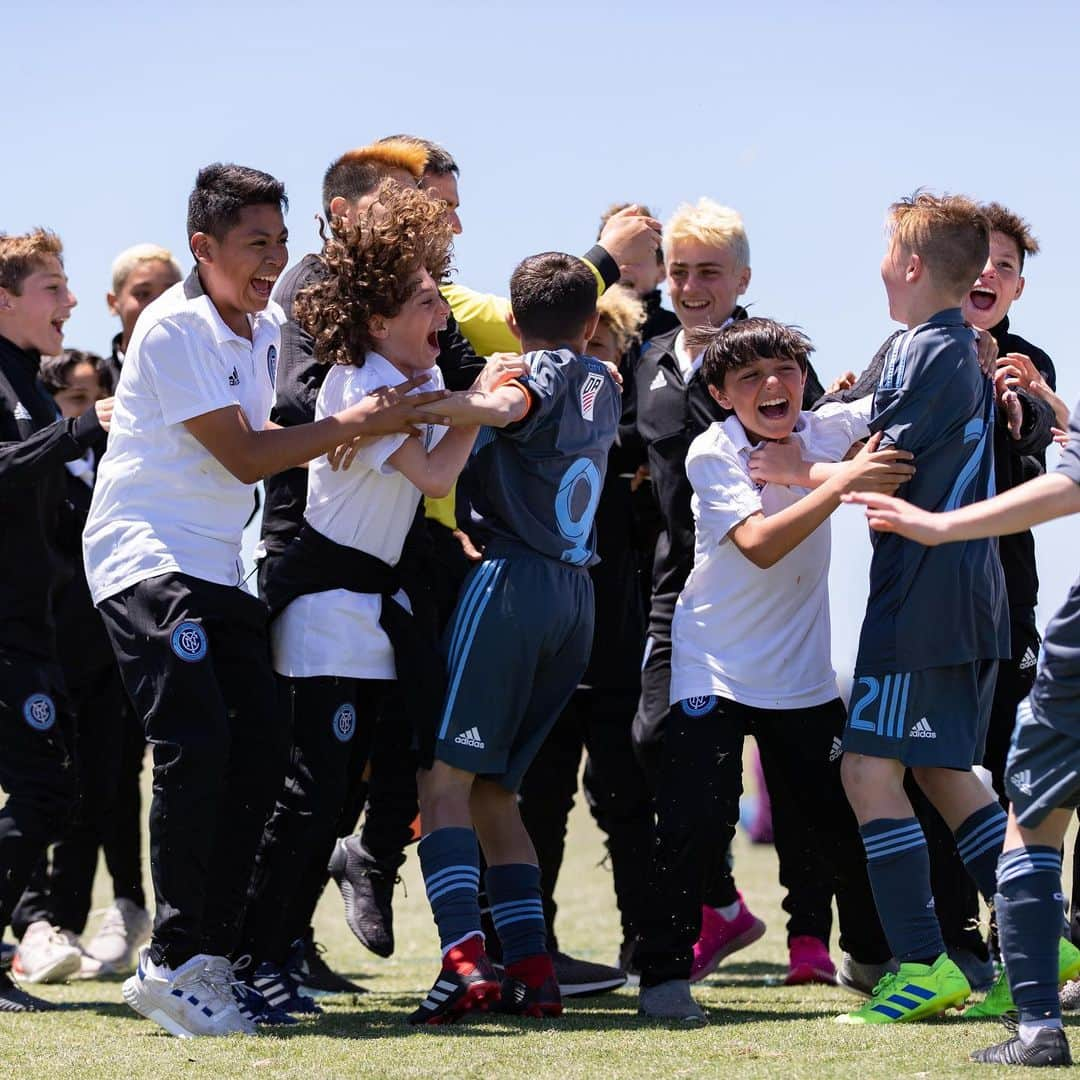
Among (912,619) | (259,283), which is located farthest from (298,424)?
(912,619)

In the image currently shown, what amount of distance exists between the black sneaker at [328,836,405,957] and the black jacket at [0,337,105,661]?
134cm

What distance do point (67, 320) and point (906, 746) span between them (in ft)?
11.9

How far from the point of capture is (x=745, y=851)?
15.0m

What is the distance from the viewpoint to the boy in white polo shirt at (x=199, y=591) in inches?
187

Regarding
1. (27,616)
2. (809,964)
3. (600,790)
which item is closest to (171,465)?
(27,616)

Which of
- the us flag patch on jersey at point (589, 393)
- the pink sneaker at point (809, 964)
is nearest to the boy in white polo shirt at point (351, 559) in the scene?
the us flag patch on jersey at point (589, 393)

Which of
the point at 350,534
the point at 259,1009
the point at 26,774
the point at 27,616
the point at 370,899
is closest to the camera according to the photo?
the point at 259,1009

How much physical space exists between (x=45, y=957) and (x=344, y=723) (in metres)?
2.48

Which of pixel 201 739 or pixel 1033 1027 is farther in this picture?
pixel 201 739

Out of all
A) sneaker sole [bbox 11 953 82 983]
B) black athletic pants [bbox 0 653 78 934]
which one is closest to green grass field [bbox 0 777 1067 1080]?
black athletic pants [bbox 0 653 78 934]

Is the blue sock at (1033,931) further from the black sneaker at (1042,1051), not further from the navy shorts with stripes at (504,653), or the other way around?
the navy shorts with stripes at (504,653)

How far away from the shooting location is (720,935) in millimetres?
6551

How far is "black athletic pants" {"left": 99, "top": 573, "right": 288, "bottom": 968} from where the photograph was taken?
475cm

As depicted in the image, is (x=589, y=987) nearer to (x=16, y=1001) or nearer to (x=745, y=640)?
(x=745, y=640)
